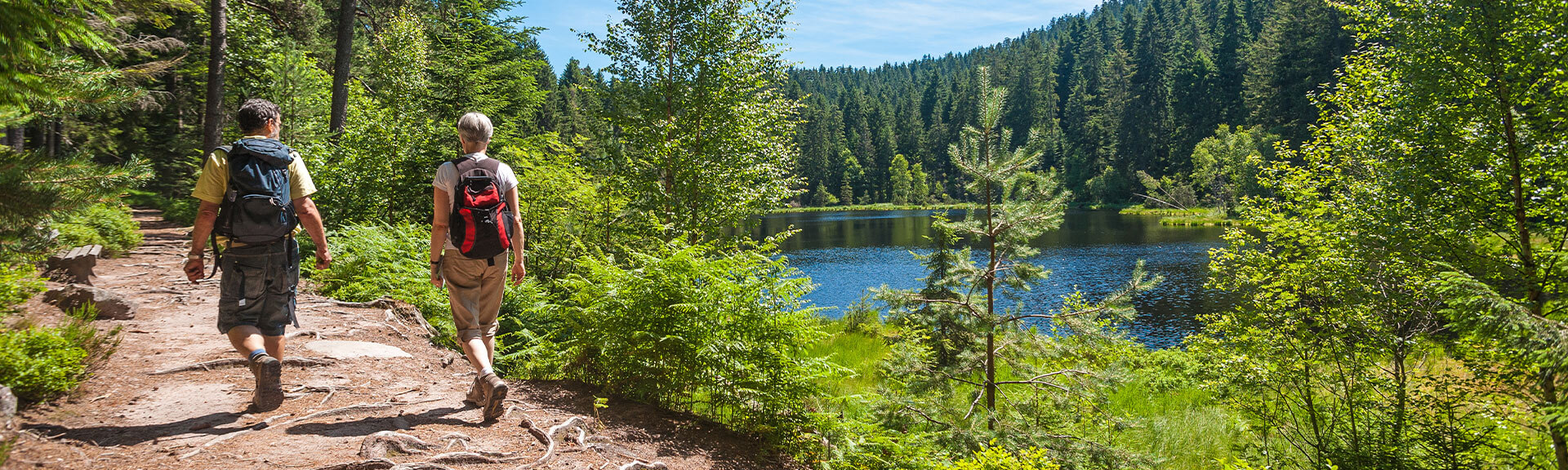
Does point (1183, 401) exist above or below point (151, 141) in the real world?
below

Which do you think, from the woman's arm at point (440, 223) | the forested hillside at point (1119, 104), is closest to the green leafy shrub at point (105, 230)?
the woman's arm at point (440, 223)

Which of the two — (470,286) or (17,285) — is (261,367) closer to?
(470,286)

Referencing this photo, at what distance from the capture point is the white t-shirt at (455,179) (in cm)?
399

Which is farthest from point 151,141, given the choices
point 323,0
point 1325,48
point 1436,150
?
point 1325,48

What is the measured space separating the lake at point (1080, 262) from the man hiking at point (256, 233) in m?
5.48

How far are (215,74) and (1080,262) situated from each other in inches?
1227

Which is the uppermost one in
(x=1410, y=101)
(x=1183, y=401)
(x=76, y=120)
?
(x=76, y=120)

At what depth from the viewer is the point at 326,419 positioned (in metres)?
3.88

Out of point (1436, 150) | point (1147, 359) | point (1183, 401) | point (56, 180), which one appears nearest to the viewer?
point (56, 180)

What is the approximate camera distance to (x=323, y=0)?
2736 centimetres

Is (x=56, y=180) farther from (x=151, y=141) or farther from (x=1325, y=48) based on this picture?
(x=1325, y=48)

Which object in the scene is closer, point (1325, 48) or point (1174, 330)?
point (1174, 330)

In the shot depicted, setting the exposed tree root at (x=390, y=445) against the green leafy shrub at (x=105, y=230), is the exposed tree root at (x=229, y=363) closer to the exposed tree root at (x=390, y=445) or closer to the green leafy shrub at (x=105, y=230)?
the exposed tree root at (x=390, y=445)

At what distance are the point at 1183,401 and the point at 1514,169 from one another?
647cm
